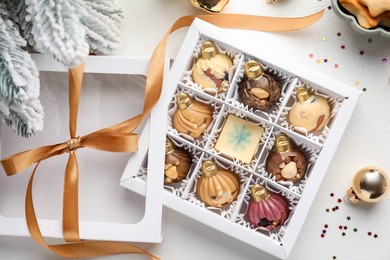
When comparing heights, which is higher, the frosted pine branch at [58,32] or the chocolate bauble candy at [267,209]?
the frosted pine branch at [58,32]

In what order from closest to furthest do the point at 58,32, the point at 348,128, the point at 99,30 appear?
the point at 58,32 → the point at 99,30 → the point at 348,128

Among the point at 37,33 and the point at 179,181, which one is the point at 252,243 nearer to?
the point at 179,181

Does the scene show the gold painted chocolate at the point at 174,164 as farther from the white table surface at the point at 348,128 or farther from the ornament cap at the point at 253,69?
the ornament cap at the point at 253,69

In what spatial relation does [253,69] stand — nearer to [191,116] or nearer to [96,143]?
[191,116]

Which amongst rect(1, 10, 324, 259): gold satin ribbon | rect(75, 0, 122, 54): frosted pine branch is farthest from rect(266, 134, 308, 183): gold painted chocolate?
rect(75, 0, 122, 54): frosted pine branch

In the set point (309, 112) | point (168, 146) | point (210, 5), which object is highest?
point (210, 5)

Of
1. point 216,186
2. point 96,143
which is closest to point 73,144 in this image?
point 96,143

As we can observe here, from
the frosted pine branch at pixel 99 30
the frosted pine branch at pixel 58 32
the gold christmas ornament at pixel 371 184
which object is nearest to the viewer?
the frosted pine branch at pixel 58 32

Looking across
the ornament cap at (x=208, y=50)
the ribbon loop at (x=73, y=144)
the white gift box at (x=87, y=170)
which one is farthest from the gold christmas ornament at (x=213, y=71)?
the ribbon loop at (x=73, y=144)
